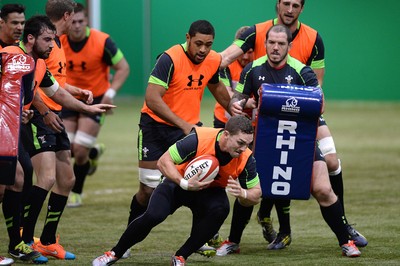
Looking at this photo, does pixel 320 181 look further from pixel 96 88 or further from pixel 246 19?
pixel 246 19

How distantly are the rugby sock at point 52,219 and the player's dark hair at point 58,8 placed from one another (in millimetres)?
1629

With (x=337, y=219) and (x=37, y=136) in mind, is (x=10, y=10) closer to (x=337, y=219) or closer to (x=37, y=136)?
(x=37, y=136)

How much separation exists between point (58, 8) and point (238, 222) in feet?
8.30

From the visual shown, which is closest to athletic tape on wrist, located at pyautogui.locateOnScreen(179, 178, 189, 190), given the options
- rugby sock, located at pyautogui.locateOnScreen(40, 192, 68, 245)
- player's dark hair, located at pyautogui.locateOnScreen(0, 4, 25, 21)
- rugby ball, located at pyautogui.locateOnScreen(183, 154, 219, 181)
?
rugby ball, located at pyautogui.locateOnScreen(183, 154, 219, 181)

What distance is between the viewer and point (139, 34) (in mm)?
25750

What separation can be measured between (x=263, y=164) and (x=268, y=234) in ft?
3.98

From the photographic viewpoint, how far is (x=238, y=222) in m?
8.23

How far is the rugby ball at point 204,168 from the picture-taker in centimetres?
685

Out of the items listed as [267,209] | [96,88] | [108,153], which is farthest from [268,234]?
[108,153]

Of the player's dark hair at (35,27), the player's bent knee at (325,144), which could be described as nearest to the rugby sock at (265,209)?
the player's bent knee at (325,144)

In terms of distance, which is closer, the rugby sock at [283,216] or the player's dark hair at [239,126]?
the player's dark hair at [239,126]

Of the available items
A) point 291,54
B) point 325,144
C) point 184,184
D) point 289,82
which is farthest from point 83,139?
point 184,184

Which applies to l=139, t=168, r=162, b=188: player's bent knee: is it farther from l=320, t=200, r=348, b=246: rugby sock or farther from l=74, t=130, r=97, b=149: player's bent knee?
l=74, t=130, r=97, b=149: player's bent knee

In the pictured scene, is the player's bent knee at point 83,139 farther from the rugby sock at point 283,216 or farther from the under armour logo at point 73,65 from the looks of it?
the rugby sock at point 283,216
